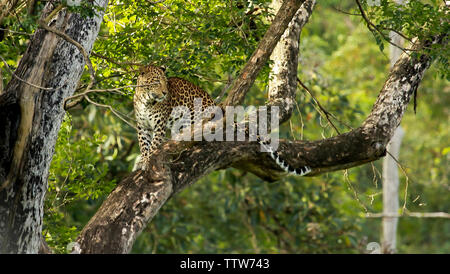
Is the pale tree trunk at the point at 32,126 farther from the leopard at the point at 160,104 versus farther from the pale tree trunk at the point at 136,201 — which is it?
the leopard at the point at 160,104

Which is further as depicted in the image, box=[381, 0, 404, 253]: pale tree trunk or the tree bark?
box=[381, 0, 404, 253]: pale tree trunk

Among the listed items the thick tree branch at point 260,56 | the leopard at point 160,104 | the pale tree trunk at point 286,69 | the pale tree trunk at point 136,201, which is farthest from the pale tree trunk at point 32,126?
the pale tree trunk at point 286,69

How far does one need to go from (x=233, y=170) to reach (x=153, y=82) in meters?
5.80

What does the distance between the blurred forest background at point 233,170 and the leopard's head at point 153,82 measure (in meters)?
0.12

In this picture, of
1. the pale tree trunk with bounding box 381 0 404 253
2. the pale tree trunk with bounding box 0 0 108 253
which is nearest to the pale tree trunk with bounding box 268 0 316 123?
the pale tree trunk with bounding box 0 0 108 253

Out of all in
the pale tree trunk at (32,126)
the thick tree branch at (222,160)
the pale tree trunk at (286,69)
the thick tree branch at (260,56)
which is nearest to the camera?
the pale tree trunk at (32,126)

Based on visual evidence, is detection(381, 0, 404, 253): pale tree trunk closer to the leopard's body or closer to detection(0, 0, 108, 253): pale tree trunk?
the leopard's body

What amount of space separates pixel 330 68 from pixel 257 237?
24.8ft

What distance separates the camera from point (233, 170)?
488 inches

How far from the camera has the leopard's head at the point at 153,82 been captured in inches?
267

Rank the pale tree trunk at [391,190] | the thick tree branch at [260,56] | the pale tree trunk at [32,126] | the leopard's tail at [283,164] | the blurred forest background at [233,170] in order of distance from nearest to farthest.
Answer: the pale tree trunk at [32,126]
the thick tree branch at [260,56]
the leopard's tail at [283,164]
the blurred forest background at [233,170]
the pale tree trunk at [391,190]

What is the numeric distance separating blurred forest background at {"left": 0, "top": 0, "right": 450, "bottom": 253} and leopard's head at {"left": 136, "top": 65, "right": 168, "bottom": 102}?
117 millimetres

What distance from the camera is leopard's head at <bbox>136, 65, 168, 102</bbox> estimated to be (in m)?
6.79
